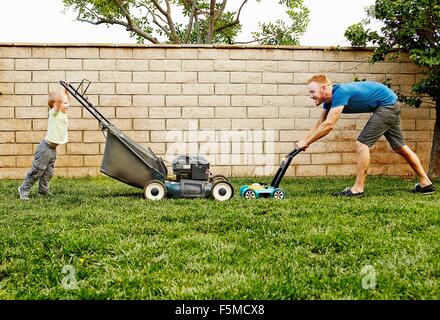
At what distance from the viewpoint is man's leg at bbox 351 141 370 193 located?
5047 millimetres

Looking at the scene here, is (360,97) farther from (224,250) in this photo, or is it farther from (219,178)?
(224,250)

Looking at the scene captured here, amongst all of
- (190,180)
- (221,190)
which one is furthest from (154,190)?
(221,190)

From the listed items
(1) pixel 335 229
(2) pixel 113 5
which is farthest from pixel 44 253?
(2) pixel 113 5

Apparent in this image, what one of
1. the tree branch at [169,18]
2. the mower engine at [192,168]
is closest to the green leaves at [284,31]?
the tree branch at [169,18]

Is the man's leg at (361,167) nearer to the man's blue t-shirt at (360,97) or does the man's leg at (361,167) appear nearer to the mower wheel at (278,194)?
the man's blue t-shirt at (360,97)

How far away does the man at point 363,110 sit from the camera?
4.86m

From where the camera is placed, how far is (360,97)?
5.05 metres

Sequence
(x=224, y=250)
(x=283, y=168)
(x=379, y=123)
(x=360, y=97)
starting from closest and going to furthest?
1. (x=224, y=250)
2. (x=283, y=168)
3. (x=360, y=97)
4. (x=379, y=123)

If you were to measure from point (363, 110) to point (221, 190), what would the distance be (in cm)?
170

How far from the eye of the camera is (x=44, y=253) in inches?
107

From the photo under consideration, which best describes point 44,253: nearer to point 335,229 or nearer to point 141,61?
point 335,229

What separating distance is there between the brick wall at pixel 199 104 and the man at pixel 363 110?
2.33m

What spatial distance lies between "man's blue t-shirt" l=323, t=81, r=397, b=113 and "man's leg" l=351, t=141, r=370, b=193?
38cm
